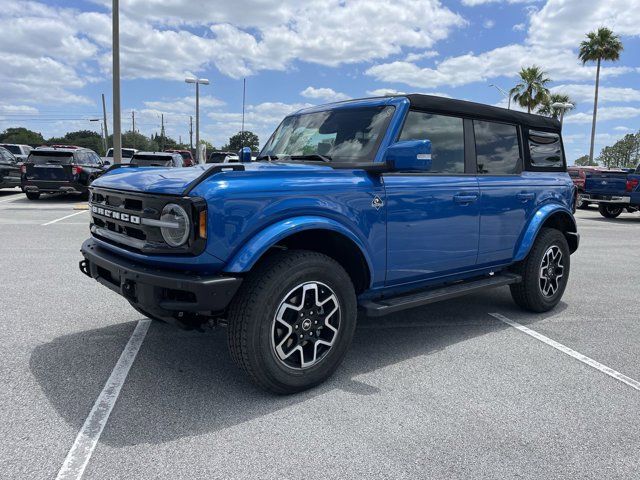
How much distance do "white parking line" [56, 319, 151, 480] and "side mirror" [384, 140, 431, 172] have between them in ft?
7.58

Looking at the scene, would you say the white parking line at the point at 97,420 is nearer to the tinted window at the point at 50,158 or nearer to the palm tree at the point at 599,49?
the tinted window at the point at 50,158

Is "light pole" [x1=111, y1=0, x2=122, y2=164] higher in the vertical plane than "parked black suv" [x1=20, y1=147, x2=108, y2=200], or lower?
higher

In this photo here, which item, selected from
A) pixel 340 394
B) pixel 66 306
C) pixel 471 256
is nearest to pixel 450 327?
pixel 471 256

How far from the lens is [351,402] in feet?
10.6

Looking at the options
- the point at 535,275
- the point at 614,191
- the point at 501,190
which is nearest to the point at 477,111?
the point at 501,190

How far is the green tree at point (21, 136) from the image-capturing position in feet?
316

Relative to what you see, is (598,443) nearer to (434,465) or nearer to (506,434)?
(506,434)

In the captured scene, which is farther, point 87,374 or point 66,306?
point 66,306

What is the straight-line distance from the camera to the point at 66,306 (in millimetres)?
5121

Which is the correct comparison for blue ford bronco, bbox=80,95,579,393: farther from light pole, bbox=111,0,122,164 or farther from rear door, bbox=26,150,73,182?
rear door, bbox=26,150,73,182

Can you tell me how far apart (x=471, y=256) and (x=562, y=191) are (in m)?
1.69

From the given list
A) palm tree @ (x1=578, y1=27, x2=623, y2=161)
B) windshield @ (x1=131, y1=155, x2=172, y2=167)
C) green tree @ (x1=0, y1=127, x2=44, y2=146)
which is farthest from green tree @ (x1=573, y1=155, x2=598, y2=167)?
green tree @ (x1=0, y1=127, x2=44, y2=146)

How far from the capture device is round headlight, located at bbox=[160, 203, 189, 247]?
2922 mm

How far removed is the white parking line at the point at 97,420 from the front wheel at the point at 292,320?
2.63 feet
